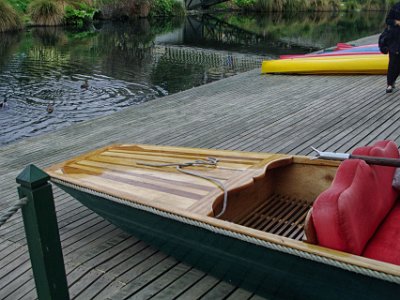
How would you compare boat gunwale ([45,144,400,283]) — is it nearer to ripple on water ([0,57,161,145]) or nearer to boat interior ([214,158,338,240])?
boat interior ([214,158,338,240])

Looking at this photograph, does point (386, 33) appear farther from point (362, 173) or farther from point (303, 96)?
point (362, 173)

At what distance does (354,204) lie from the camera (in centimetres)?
232

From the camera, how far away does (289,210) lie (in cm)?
328

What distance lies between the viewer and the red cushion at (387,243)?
240 cm

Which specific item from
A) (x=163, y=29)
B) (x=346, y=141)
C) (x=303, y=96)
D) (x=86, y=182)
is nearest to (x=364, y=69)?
(x=303, y=96)

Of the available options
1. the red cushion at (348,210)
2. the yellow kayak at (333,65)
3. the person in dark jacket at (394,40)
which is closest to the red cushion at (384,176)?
the red cushion at (348,210)

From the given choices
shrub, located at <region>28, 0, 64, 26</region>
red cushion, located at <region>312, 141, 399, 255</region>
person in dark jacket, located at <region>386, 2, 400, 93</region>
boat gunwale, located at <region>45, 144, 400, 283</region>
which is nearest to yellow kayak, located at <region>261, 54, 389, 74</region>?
person in dark jacket, located at <region>386, 2, 400, 93</region>

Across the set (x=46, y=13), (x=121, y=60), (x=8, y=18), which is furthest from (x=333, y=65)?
(x=46, y=13)

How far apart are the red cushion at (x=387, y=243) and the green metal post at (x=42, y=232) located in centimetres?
160

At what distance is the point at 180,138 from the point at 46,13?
22155mm

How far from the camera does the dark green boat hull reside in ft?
6.86

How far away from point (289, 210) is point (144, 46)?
705 inches

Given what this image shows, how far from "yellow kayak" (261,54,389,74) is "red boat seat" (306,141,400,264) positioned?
6.61 meters

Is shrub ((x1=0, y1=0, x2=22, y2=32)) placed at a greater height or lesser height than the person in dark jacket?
greater
